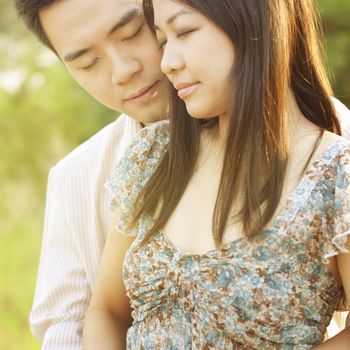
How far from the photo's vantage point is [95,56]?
10.2 ft

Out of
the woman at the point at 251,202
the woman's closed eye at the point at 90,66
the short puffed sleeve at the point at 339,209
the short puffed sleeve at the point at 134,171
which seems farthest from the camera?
the woman's closed eye at the point at 90,66

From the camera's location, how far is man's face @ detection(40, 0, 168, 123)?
9.84 ft

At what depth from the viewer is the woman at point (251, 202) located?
2.38 metres

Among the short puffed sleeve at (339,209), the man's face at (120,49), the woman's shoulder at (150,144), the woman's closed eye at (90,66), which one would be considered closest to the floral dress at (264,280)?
the short puffed sleeve at (339,209)

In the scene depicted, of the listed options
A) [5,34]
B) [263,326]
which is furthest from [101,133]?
[5,34]

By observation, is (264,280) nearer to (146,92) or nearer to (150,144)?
(150,144)

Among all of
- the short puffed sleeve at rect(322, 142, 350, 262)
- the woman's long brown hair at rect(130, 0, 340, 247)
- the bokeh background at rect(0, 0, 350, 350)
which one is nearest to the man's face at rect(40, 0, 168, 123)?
the woman's long brown hair at rect(130, 0, 340, 247)

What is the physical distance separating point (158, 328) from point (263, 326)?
0.35m

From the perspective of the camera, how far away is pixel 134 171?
283 centimetres

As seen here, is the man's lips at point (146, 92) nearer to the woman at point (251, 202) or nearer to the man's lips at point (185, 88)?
the woman at point (251, 202)

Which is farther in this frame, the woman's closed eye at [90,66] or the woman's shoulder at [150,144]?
the woman's closed eye at [90,66]

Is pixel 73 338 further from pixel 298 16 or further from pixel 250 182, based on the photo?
pixel 298 16

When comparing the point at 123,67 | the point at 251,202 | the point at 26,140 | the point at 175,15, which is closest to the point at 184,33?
the point at 175,15

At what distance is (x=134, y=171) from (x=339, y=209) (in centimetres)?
75
